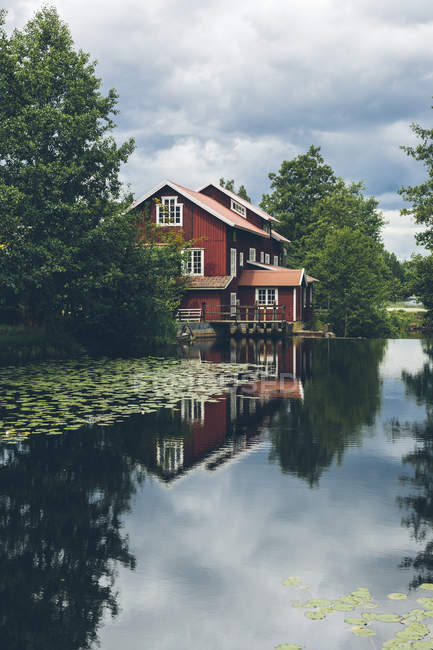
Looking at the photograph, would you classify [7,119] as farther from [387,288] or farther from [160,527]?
[387,288]

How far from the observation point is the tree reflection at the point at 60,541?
4.99 meters

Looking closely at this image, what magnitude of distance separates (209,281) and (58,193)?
88.8 ft

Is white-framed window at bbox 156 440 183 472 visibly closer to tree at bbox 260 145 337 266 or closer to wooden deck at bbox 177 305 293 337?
wooden deck at bbox 177 305 293 337

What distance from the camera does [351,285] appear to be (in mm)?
70000

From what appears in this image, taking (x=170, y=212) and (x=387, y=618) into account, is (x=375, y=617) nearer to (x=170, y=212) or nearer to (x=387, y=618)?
(x=387, y=618)

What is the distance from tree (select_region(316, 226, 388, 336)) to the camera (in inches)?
2736

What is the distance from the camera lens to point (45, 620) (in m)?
5.02

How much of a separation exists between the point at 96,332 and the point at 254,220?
35466 millimetres

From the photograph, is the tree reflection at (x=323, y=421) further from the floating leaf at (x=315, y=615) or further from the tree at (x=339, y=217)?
the tree at (x=339, y=217)

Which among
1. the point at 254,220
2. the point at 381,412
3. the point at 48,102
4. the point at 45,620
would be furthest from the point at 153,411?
the point at 254,220

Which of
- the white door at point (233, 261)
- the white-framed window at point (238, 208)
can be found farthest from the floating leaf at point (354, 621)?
the white-framed window at point (238, 208)

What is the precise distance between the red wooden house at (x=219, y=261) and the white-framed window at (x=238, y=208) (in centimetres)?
48

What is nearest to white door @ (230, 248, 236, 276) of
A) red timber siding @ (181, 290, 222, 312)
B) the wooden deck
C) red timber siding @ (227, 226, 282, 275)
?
red timber siding @ (227, 226, 282, 275)

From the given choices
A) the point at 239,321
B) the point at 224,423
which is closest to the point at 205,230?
the point at 239,321
